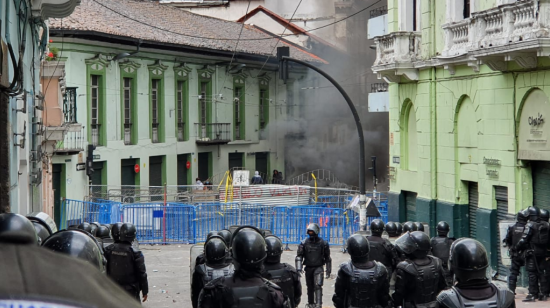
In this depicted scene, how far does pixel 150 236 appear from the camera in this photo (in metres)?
24.9

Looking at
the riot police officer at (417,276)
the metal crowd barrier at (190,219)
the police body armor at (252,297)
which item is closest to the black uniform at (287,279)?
the riot police officer at (417,276)

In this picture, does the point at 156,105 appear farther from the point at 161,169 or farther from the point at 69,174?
the point at 69,174

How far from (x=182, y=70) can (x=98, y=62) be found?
629 cm

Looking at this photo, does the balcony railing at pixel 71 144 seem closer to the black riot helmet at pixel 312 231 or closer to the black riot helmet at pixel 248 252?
the black riot helmet at pixel 312 231

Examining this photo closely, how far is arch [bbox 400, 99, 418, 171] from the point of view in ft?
76.2

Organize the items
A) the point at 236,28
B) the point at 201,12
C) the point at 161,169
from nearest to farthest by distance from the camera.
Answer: the point at 161,169 → the point at 236,28 → the point at 201,12

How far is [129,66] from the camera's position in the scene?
33188mm

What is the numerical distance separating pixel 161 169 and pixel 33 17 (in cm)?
1845

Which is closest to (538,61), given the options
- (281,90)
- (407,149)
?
(407,149)

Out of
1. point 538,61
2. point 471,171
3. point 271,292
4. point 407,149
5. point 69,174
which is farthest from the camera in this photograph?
point 69,174

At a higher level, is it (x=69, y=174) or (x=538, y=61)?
(x=538, y=61)

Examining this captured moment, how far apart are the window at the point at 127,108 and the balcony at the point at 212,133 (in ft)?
15.9

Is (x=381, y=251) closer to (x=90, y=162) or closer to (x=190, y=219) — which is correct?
(x=190, y=219)

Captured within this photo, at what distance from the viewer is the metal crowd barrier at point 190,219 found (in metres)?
24.3
